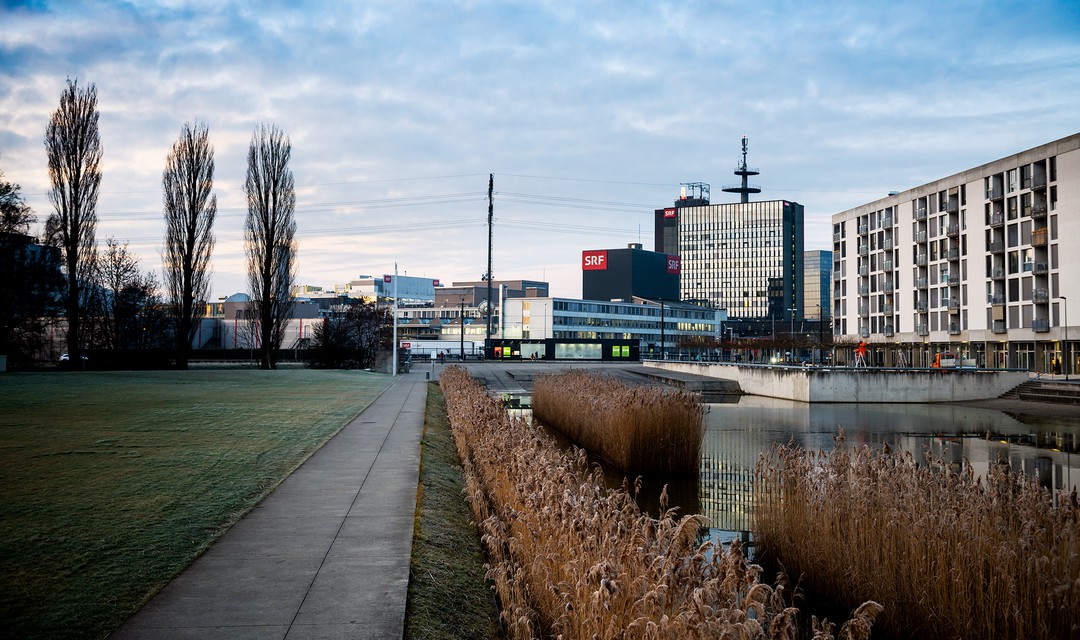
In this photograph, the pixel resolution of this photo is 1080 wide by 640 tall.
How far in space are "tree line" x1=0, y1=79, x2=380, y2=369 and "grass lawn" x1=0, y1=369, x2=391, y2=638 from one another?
52.5 ft

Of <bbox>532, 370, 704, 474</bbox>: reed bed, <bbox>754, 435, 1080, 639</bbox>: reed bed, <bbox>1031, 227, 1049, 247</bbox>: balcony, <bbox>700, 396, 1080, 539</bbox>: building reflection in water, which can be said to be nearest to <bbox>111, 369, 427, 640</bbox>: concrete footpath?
<bbox>754, 435, 1080, 639</bbox>: reed bed

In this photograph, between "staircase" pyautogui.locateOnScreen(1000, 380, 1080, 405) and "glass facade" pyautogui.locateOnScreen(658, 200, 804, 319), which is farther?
"glass facade" pyautogui.locateOnScreen(658, 200, 804, 319)

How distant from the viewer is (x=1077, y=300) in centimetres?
5325

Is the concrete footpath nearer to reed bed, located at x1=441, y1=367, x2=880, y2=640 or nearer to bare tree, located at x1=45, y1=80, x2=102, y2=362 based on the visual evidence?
reed bed, located at x1=441, y1=367, x2=880, y2=640

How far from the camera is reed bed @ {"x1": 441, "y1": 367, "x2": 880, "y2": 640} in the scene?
3.98 meters

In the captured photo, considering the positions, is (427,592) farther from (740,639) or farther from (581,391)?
(581,391)

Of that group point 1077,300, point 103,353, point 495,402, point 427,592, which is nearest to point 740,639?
point 427,592

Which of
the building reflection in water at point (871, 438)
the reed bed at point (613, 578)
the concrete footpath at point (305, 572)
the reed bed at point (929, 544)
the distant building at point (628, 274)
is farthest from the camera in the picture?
the distant building at point (628, 274)

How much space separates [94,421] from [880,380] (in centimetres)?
3298

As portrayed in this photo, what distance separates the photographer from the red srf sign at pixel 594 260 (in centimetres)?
17227

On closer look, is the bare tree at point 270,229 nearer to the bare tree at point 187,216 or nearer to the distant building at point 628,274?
the bare tree at point 187,216

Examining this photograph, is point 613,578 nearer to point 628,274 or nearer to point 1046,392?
point 1046,392

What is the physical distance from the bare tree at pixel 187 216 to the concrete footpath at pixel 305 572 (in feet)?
129

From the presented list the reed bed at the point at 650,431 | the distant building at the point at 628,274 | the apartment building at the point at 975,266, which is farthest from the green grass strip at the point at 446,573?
the distant building at the point at 628,274
